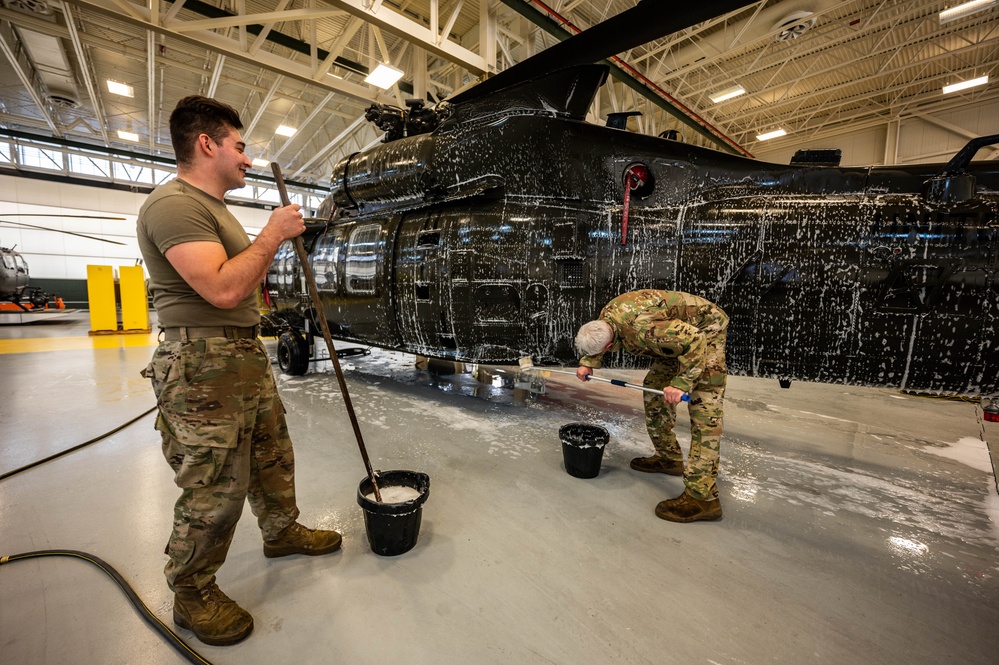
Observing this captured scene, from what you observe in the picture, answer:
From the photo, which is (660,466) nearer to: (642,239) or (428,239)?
(642,239)

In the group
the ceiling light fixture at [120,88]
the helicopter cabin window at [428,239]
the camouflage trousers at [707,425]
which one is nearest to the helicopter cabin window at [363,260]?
the helicopter cabin window at [428,239]

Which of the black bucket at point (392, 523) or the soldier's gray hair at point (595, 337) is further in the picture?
the soldier's gray hair at point (595, 337)

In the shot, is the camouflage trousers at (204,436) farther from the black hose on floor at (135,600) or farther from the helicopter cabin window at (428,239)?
the helicopter cabin window at (428,239)

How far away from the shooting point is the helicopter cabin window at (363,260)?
4023mm

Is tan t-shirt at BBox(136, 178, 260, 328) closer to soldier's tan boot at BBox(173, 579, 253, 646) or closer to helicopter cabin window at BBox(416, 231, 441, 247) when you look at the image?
soldier's tan boot at BBox(173, 579, 253, 646)

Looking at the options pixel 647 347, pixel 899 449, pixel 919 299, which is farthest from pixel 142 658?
pixel 899 449

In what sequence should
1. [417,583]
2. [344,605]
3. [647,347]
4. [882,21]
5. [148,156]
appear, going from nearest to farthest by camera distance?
[344,605], [417,583], [647,347], [882,21], [148,156]

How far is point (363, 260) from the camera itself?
4.11 metres

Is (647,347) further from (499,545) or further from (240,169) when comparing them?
(240,169)

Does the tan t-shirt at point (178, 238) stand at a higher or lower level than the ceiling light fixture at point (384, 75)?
lower

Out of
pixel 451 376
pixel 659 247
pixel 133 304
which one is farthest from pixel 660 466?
pixel 133 304

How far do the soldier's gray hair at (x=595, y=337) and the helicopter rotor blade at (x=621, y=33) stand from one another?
5.56 ft

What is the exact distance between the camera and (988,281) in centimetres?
215

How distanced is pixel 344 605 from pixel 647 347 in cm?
193
